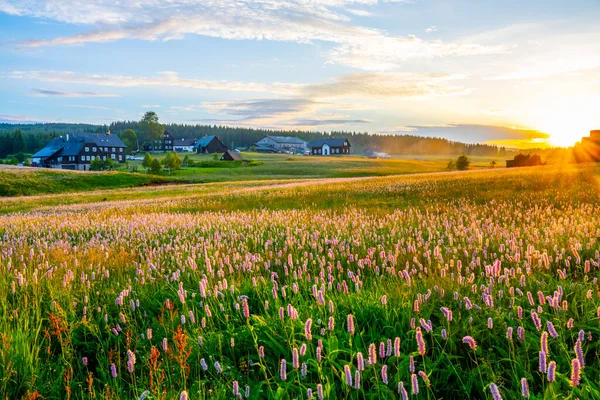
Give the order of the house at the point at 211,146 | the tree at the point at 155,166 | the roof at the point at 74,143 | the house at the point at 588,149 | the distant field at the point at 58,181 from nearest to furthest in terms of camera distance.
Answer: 1. the distant field at the point at 58,181
2. the house at the point at 588,149
3. the tree at the point at 155,166
4. the roof at the point at 74,143
5. the house at the point at 211,146

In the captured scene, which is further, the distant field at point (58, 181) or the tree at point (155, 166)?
the tree at point (155, 166)

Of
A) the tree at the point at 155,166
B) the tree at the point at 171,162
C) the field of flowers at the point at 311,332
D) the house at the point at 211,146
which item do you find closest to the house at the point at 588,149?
the field of flowers at the point at 311,332

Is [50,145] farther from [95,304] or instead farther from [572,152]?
[95,304]

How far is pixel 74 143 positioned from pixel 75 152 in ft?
18.3

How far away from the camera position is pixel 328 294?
428 cm

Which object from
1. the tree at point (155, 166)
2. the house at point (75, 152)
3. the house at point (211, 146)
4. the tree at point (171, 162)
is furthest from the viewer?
the house at point (211, 146)

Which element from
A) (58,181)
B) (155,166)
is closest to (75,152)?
(155,166)

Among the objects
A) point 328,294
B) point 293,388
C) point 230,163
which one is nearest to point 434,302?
point 328,294

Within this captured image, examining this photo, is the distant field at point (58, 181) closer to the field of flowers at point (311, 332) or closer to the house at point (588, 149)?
the field of flowers at point (311, 332)

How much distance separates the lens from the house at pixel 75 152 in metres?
154

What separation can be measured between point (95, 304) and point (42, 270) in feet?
6.13

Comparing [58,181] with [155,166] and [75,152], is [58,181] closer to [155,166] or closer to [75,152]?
[155,166]

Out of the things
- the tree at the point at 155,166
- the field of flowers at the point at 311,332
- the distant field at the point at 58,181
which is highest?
the field of flowers at the point at 311,332

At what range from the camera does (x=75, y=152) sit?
15312cm
